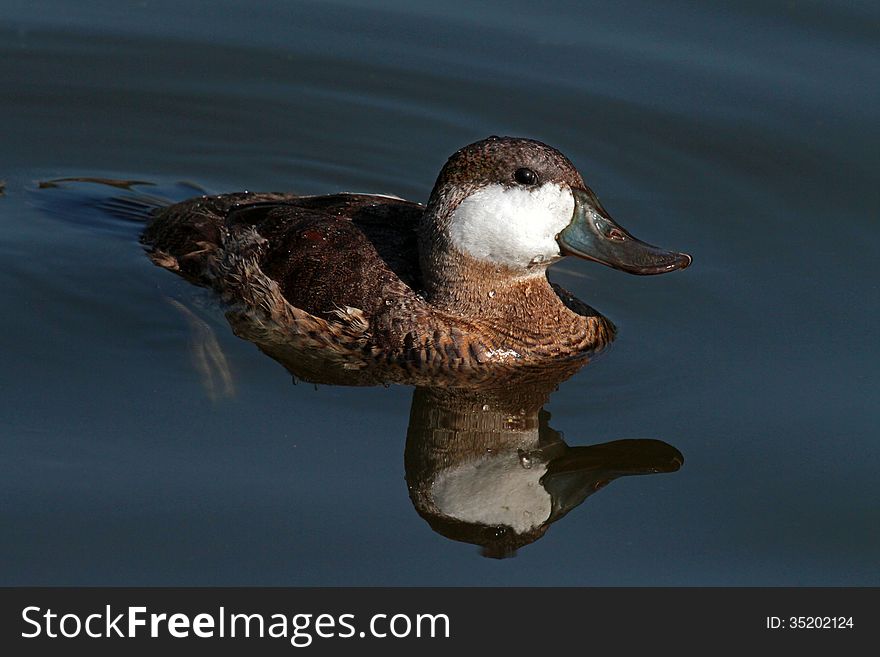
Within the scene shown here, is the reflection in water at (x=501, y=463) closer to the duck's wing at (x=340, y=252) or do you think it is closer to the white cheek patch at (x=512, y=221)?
the duck's wing at (x=340, y=252)

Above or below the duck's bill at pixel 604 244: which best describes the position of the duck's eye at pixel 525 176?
above

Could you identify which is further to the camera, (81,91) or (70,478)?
(81,91)

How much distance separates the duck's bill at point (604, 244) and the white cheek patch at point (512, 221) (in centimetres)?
5

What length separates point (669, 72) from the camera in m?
9.67

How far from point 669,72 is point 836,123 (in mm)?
1169

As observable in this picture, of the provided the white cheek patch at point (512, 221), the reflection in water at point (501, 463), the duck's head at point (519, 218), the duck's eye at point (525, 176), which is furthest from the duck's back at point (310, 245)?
the duck's eye at point (525, 176)

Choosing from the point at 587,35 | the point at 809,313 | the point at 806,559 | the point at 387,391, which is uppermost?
the point at 587,35

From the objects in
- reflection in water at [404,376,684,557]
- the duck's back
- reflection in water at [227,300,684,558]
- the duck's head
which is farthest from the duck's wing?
reflection in water at [404,376,684,557]

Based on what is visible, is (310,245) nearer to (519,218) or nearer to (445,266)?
(445,266)

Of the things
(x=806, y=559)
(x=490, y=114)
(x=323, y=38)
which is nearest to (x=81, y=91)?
(x=323, y=38)

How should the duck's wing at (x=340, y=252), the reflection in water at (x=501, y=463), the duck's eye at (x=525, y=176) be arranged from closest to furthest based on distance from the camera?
the reflection in water at (x=501, y=463)
the duck's eye at (x=525, y=176)
the duck's wing at (x=340, y=252)

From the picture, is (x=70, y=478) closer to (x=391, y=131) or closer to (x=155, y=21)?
(x=391, y=131)

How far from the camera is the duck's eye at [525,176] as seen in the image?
21.8 ft

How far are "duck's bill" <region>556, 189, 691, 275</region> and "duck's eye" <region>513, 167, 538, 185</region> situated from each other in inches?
8.7
